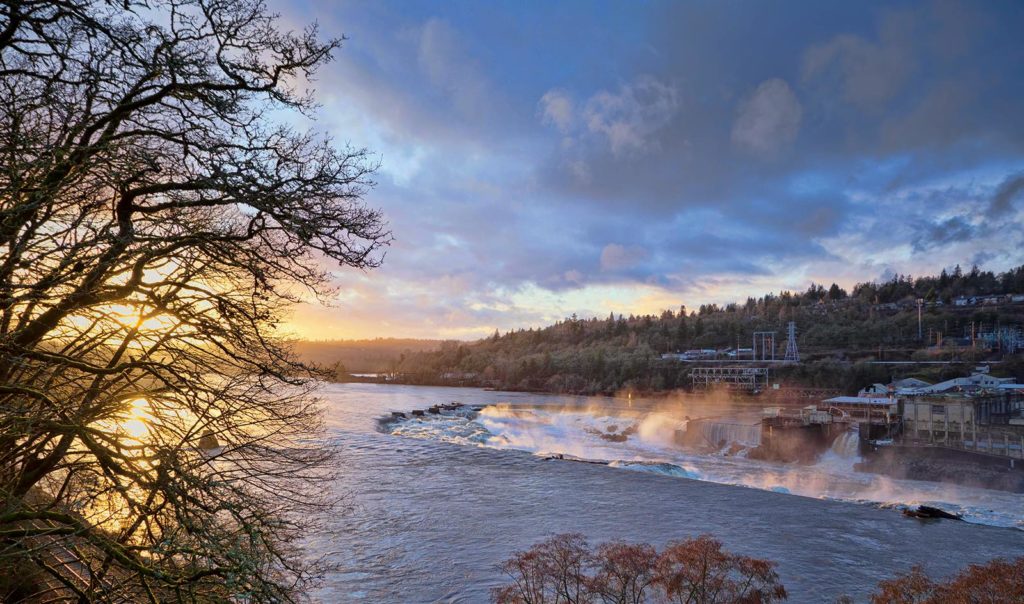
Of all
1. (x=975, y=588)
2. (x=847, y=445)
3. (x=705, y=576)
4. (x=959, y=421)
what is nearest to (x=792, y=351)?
(x=959, y=421)

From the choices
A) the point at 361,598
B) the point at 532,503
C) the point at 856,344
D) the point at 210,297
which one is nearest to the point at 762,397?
the point at 856,344

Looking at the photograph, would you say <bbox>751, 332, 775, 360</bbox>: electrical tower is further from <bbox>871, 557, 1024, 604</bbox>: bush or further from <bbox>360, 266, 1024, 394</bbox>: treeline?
<bbox>871, 557, 1024, 604</bbox>: bush

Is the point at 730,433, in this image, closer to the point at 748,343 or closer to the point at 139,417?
the point at 139,417

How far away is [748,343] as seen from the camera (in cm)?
11956

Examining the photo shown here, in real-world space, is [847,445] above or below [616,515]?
above

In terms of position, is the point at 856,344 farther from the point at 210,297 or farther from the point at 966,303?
the point at 210,297

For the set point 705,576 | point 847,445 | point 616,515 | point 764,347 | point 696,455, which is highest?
point 764,347

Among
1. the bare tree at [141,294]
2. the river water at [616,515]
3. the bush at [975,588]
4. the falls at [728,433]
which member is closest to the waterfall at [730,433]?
the falls at [728,433]

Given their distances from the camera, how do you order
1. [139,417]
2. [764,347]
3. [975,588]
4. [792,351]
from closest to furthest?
[139,417] → [975,588] → [792,351] → [764,347]

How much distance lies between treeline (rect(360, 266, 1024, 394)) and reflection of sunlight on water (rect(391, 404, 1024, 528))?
44.0m

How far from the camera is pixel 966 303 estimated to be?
10081 cm

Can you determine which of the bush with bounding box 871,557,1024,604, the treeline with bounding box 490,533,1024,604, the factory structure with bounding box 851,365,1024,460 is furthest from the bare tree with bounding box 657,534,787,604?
the factory structure with bounding box 851,365,1024,460

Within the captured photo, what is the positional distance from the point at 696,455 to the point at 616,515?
65.5 feet

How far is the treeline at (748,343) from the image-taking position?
84.8 metres
